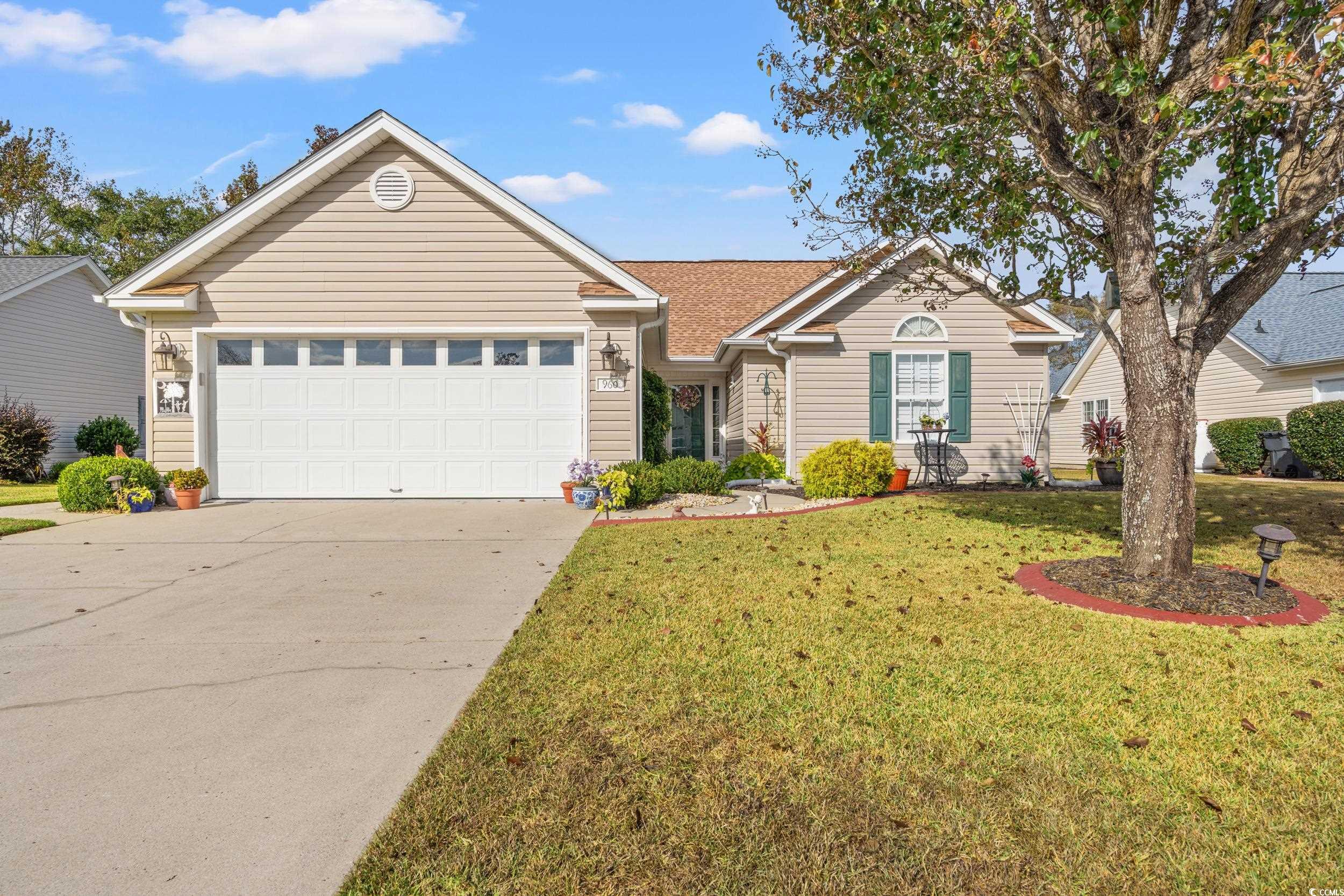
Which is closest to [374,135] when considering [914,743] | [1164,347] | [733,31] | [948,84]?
[733,31]

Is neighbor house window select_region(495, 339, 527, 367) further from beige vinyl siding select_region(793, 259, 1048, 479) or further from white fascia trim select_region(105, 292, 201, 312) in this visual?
beige vinyl siding select_region(793, 259, 1048, 479)

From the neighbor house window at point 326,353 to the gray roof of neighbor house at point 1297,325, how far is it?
19145 millimetres

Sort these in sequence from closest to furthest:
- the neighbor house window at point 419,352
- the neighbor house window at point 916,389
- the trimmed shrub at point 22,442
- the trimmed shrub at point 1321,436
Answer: the neighbor house window at point 419,352 → the neighbor house window at point 916,389 → the trimmed shrub at point 1321,436 → the trimmed shrub at point 22,442

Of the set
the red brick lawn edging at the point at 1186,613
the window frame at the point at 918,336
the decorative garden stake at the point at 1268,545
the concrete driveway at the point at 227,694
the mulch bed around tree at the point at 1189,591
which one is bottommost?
the concrete driveway at the point at 227,694

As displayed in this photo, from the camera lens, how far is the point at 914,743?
2980 millimetres

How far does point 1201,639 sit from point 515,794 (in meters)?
4.24

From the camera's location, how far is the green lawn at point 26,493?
12.4m

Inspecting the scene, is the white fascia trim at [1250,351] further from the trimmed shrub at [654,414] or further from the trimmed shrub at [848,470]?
the trimmed shrub at [654,414]

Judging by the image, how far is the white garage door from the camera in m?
11.3

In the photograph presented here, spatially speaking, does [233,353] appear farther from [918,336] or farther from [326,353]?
[918,336]

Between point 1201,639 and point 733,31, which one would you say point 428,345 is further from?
point 1201,639

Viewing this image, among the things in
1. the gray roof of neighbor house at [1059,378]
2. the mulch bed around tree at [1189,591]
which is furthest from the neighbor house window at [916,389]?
the gray roof of neighbor house at [1059,378]

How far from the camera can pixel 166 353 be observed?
35.8 feet

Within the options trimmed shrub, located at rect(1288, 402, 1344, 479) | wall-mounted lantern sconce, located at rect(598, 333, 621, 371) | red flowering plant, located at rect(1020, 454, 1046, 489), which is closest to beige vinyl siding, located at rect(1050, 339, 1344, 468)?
trimmed shrub, located at rect(1288, 402, 1344, 479)
